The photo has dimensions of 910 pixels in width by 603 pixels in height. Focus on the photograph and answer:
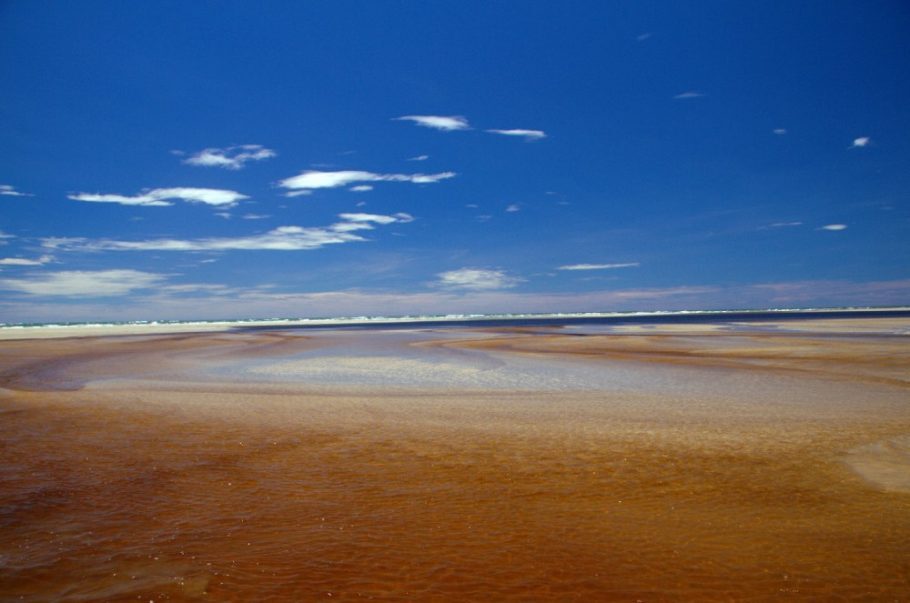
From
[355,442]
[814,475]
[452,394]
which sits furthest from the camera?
[452,394]

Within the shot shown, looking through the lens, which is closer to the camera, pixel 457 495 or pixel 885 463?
pixel 457 495

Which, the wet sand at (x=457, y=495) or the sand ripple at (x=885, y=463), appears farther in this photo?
the sand ripple at (x=885, y=463)

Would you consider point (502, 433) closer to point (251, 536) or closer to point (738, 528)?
point (738, 528)

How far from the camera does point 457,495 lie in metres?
9.02

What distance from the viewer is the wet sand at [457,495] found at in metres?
6.27

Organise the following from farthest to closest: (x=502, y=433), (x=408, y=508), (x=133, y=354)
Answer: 1. (x=133, y=354)
2. (x=502, y=433)
3. (x=408, y=508)

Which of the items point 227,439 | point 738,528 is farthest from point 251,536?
point 738,528

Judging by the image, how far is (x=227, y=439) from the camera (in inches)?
496

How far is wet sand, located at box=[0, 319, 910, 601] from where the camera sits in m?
6.27

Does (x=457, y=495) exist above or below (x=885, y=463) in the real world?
above

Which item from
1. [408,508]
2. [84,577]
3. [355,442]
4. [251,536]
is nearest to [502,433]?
[355,442]

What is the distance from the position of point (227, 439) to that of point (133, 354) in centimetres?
3111

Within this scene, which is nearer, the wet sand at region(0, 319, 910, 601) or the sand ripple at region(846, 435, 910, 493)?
the wet sand at region(0, 319, 910, 601)

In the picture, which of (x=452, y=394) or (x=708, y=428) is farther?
(x=452, y=394)
